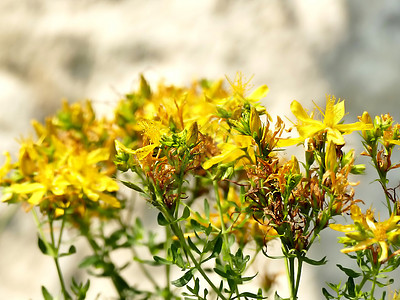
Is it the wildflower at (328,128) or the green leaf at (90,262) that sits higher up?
the wildflower at (328,128)

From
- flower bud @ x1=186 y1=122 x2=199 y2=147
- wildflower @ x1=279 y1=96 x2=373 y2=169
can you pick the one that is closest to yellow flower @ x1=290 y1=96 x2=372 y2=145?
wildflower @ x1=279 y1=96 x2=373 y2=169

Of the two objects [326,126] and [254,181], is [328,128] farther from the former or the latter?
[254,181]

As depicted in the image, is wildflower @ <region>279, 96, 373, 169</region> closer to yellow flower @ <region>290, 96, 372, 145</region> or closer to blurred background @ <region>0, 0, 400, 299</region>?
yellow flower @ <region>290, 96, 372, 145</region>

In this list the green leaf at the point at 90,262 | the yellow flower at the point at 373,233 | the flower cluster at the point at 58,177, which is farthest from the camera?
the green leaf at the point at 90,262

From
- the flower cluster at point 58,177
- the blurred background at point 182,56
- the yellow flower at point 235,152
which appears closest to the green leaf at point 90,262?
the flower cluster at point 58,177

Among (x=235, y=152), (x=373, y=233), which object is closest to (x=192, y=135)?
(x=235, y=152)

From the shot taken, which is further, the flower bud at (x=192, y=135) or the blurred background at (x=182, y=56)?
the blurred background at (x=182, y=56)

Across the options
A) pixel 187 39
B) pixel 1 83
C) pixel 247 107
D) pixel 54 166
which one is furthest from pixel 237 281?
pixel 1 83

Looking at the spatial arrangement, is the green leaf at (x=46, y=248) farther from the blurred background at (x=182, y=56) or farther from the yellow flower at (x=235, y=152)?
the blurred background at (x=182, y=56)

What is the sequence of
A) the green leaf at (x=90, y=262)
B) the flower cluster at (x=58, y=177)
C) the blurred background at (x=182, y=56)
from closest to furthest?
the flower cluster at (x=58, y=177), the green leaf at (x=90, y=262), the blurred background at (x=182, y=56)
